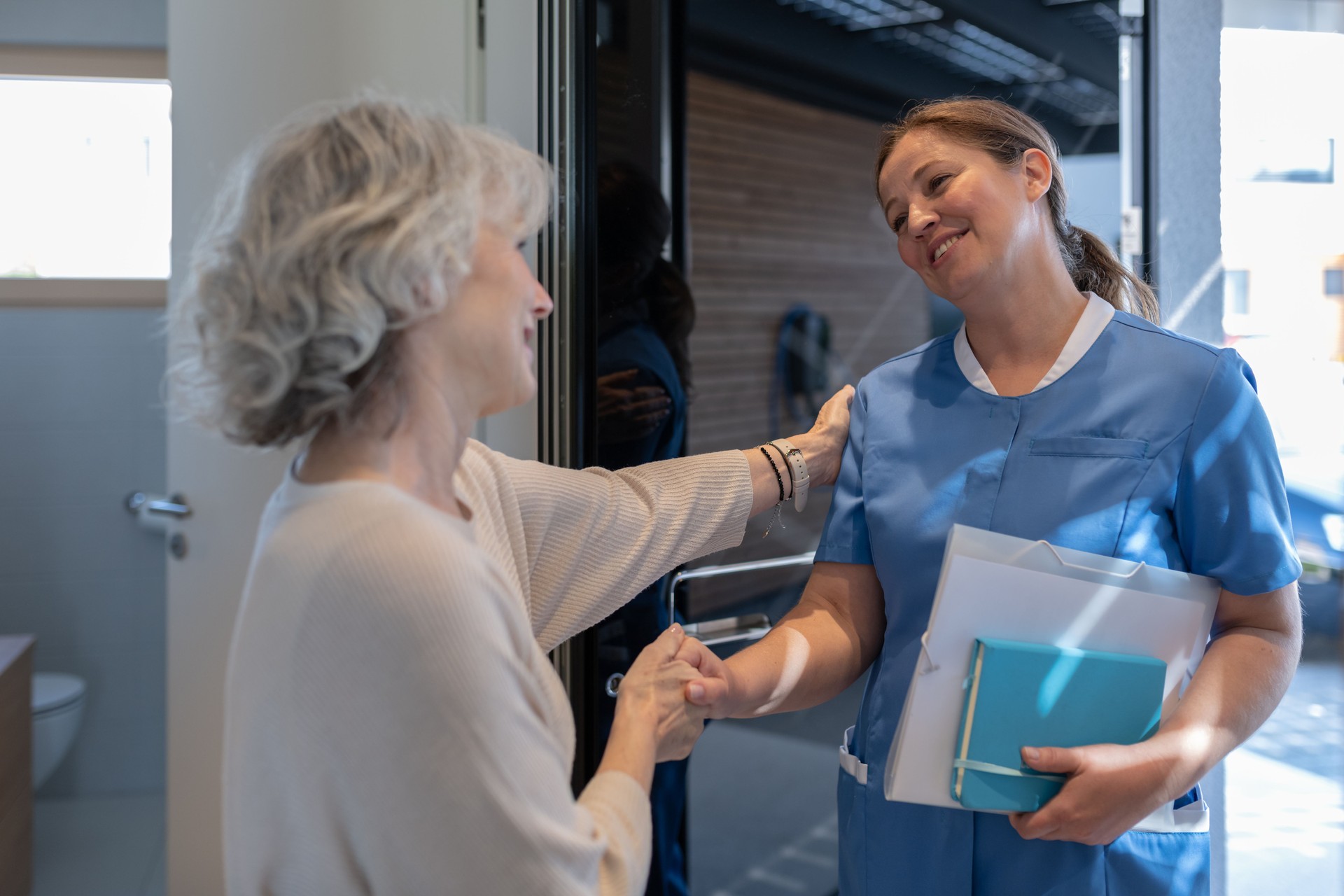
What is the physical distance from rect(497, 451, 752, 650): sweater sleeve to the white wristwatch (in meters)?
0.07

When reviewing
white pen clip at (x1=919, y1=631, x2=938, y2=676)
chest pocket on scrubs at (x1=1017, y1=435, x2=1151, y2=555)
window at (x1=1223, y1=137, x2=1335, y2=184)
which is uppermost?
window at (x1=1223, y1=137, x2=1335, y2=184)

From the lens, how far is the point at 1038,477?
114 centimetres

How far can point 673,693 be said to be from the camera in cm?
106

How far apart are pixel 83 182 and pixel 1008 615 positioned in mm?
3284

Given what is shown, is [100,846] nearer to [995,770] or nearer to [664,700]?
[664,700]

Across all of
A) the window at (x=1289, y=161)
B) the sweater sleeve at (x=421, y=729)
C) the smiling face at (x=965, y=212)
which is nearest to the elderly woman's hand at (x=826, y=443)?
the smiling face at (x=965, y=212)

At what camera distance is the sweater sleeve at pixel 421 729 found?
703mm

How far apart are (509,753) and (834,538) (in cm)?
68

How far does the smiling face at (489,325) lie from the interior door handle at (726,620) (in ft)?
3.08

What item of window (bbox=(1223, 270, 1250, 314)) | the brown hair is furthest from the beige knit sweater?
window (bbox=(1223, 270, 1250, 314))

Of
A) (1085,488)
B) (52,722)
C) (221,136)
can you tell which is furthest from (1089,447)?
(52,722)

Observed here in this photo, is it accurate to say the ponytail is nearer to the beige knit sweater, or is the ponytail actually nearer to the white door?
the beige knit sweater

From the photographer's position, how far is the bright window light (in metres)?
3.12

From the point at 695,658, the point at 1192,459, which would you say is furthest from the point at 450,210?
the point at 1192,459
